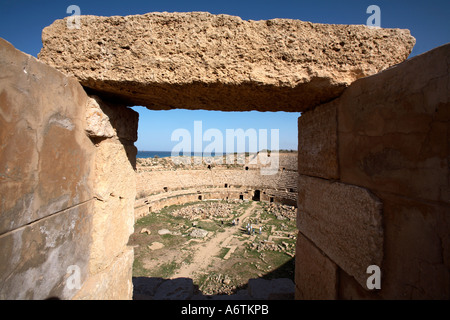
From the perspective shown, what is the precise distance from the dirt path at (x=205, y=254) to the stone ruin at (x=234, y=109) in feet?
24.7

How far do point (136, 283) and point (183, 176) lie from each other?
1918 centimetres

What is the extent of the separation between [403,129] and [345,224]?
871 mm

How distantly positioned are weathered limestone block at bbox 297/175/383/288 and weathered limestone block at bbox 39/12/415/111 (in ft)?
3.09

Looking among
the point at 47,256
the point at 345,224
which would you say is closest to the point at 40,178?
the point at 47,256

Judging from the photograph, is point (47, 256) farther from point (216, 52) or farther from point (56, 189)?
point (216, 52)

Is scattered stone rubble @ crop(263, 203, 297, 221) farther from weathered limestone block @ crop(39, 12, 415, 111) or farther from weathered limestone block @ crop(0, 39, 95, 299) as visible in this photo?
weathered limestone block @ crop(0, 39, 95, 299)

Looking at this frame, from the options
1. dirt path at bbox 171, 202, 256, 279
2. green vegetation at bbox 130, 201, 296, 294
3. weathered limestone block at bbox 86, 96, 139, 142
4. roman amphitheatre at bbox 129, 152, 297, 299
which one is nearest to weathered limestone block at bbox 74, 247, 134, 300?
weathered limestone block at bbox 86, 96, 139, 142

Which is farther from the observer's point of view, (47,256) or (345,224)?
(345,224)

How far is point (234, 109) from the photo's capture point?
2389 millimetres

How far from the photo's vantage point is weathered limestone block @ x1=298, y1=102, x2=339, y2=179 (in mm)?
1968

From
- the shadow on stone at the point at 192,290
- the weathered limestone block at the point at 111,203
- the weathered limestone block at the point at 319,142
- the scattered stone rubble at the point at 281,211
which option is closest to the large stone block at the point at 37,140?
the weathered limestone block at the point at 111,203
